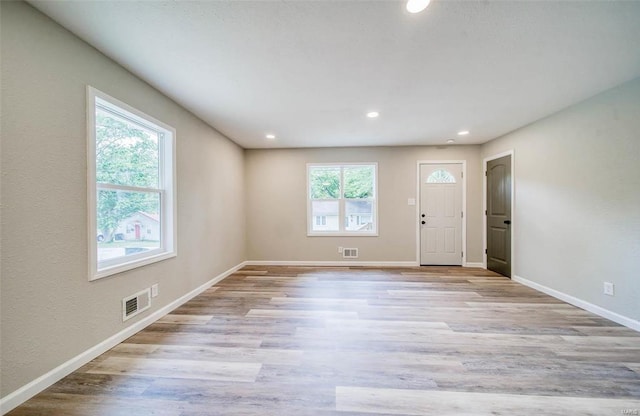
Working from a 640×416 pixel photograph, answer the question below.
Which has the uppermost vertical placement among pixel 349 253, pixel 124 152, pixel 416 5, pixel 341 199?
pixel 416 5

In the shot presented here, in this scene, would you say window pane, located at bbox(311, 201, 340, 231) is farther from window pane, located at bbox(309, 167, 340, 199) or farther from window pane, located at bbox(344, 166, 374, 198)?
window pane, located at bbox(344, 166, 374, 198)

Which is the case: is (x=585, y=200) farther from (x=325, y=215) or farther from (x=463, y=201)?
(x=325, y=215)

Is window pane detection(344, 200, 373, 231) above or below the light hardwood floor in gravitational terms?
above

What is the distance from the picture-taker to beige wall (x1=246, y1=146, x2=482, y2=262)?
4.91 m

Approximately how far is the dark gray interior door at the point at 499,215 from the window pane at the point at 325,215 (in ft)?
9.53

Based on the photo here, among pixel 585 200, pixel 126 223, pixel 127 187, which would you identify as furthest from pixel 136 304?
pixel 585 200

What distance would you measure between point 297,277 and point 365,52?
3.42 m

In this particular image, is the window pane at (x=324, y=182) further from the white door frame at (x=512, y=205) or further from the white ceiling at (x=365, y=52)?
the white door frame at (x=512, y=205)

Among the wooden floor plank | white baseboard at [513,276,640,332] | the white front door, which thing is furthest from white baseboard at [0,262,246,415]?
white baseboard at [513,276,640,332]

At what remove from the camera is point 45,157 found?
1.63 metres

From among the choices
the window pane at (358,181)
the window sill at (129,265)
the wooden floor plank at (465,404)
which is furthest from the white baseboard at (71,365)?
the window pane at (358,181)

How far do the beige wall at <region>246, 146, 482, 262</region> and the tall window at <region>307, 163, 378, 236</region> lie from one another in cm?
14

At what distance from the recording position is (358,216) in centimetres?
515

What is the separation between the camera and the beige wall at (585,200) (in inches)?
Answer: 97.1
